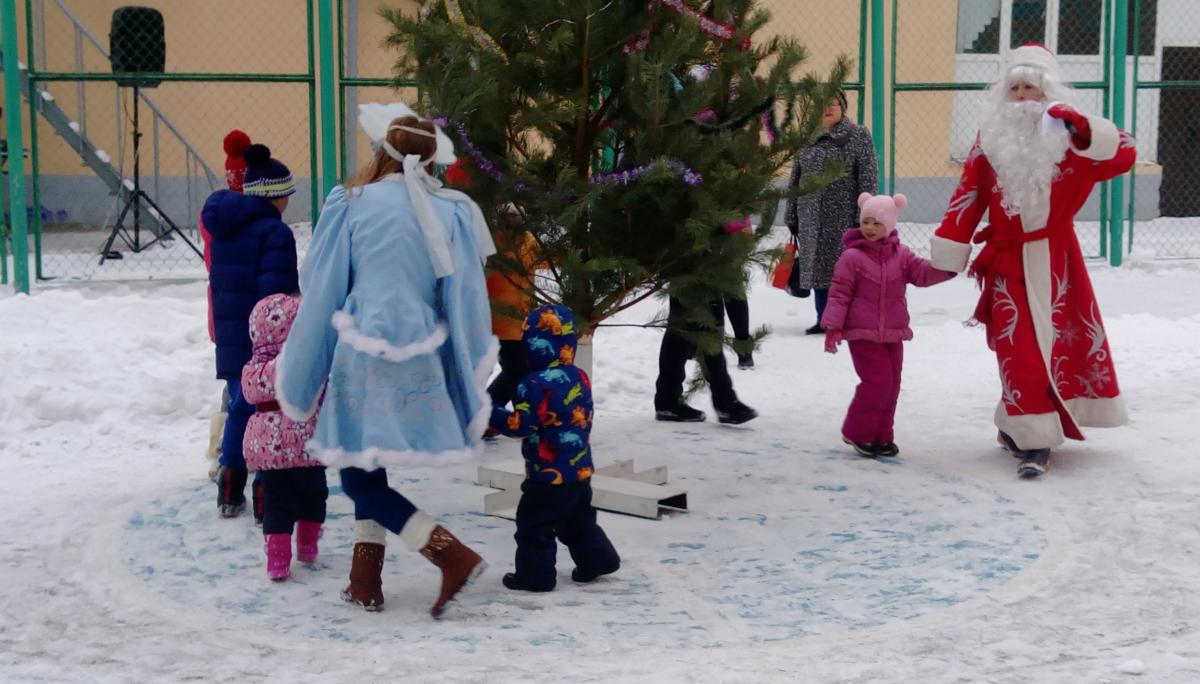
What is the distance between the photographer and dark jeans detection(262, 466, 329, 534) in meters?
4.88

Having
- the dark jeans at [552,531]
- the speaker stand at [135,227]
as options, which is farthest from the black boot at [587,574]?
the speaker stand at [135,227]

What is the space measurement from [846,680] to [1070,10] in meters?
15.3

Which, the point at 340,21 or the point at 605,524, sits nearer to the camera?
the point at 605,524

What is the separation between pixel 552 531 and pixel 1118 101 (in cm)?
953

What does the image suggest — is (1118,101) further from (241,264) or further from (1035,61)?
(241,264)

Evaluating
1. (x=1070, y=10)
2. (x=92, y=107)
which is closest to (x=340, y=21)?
(x=92, y=107)

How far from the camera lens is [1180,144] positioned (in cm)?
1883

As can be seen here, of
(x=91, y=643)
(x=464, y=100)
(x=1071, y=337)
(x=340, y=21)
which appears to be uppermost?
(x=340, y=21)

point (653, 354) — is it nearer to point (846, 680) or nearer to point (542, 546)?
point (542, 546)

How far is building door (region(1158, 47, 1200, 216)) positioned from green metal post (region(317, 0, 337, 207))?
12068 millimetres

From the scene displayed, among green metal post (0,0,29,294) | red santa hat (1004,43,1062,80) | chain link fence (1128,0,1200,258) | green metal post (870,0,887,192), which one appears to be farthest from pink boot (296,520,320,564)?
chain link fence (1128,0,1200,258)

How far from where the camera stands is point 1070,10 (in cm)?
1762

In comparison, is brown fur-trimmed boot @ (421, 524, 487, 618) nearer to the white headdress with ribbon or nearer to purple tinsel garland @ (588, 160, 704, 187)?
the white headdress with ribbon

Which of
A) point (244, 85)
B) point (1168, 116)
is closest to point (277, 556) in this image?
point (244, 85)
